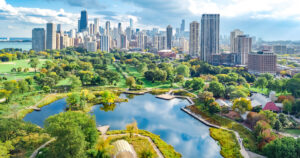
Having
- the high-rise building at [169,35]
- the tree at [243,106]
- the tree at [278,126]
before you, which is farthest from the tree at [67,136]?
the high-rise building at [169,35]

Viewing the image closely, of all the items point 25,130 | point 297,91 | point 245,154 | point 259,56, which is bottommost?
point 245,154

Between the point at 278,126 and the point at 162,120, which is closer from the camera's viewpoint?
the point at 278,126

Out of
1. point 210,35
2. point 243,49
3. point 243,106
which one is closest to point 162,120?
point 243,106

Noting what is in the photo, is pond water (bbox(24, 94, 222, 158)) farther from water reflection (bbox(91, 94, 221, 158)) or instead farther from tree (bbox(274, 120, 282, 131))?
tree (bbox(274, 120, 282, 131))

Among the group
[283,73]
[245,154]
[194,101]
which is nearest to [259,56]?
[283,73]

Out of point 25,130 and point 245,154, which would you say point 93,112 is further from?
point 245,154

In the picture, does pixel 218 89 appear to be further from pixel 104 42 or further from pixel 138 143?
pixel 104 42
